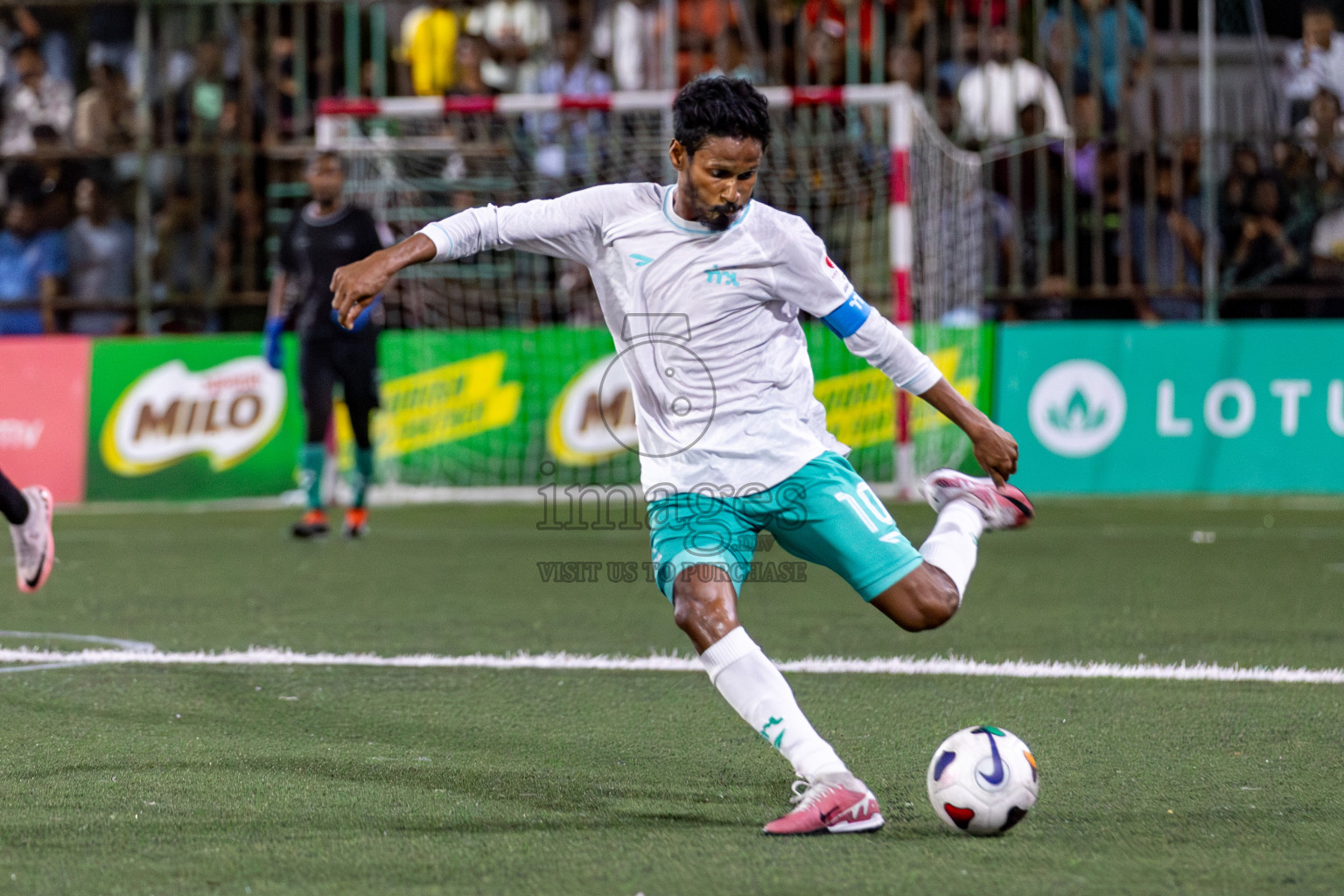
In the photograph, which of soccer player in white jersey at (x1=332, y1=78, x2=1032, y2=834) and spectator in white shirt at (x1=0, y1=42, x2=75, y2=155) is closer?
soccer player in white jersey at (x1=332, y1=78, x2=1032, y2=834)

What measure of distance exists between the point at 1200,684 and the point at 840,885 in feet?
8.79

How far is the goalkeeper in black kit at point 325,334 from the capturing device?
1015 centimetres

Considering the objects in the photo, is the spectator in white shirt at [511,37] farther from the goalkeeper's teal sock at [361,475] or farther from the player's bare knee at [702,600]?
the player's bare knee at [702,600]

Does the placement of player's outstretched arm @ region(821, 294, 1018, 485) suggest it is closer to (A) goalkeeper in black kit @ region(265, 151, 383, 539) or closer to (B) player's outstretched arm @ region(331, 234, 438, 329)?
(B) player's outstretched arm @ region(331, 234, 438, 329)

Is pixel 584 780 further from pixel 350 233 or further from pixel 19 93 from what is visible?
pixel 19 93

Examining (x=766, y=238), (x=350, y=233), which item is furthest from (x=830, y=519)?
(x=350, y=233)

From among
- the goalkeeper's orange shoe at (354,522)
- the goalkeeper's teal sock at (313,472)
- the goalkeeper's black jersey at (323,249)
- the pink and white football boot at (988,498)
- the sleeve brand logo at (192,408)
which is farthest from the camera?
the sleeve brand logo at (192,408)

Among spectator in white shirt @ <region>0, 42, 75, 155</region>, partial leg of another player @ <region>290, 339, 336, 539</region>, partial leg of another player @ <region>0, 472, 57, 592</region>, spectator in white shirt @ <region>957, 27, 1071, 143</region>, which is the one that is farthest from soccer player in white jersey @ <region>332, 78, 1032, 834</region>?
spectator in white shirt @ <region>0, 42, 75, 155</region>

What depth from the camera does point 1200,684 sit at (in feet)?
18.0

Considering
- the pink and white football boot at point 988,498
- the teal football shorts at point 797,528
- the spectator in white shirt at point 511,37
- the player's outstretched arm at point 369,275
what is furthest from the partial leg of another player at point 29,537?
the spectator in white shirt at point 511,37

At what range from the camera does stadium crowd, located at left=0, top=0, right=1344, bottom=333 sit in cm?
1359

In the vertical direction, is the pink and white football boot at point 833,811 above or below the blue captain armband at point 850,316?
below

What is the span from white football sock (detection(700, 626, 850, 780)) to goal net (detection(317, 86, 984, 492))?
8.22 metres

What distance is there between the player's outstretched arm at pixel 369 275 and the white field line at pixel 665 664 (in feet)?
7.80
